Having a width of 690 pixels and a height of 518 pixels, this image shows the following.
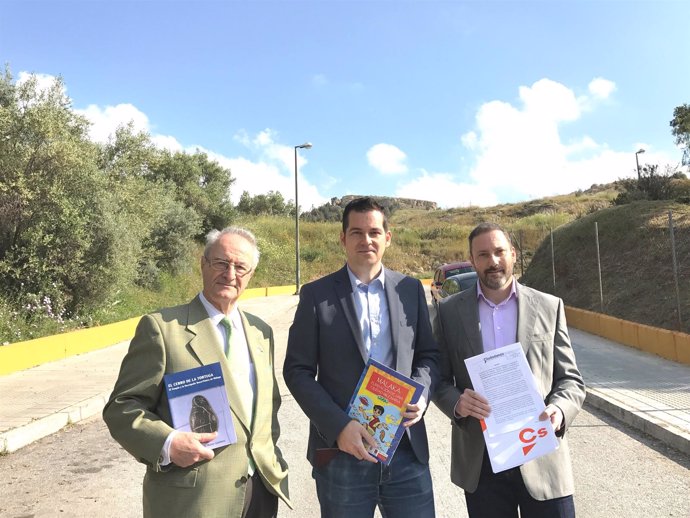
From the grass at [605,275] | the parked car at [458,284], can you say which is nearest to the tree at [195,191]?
the grass at [605,275]

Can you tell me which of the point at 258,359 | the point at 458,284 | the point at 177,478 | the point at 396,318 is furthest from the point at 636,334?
the point at 177,478

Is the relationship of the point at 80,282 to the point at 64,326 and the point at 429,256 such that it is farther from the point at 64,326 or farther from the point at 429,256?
the point at 429,256

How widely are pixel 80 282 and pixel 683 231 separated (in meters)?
15.6

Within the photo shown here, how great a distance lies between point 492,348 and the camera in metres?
2.43

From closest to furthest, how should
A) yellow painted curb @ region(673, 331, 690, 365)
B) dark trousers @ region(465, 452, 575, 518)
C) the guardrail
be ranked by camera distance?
dark trousers @ region(465, 452, 575, 518) → yellow painted curb @ region(673, 331, 690, 365) → the guardrail

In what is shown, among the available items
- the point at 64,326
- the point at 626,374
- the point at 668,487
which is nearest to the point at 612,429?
the point at 668,487

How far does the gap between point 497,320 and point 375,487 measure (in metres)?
1.00

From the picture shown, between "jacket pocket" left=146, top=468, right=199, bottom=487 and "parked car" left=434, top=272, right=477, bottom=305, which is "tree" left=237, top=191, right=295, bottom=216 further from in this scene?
"jacket pocket" left=146, top=468, right=199, bottom=487

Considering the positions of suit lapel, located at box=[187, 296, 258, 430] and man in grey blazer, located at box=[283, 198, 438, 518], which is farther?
man in grey blazer, located at box=[283, 198, 438, 518]

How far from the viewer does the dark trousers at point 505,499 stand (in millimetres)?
2277

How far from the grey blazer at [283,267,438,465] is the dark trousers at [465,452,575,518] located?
1.08 feet

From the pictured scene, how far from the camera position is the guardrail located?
8.47m

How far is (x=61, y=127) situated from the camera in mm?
12500

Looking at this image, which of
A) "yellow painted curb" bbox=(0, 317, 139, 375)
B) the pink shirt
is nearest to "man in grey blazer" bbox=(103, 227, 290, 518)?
the pink shirt
